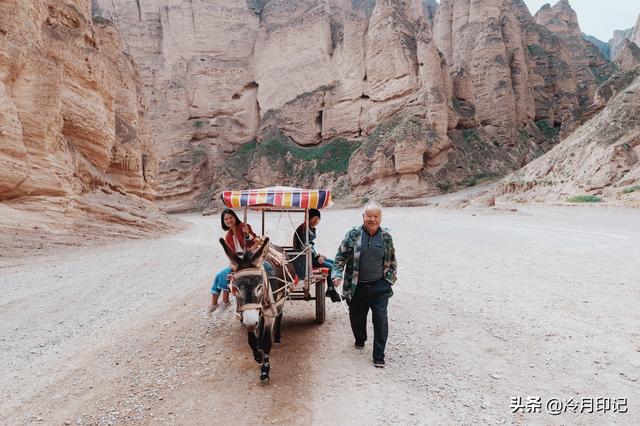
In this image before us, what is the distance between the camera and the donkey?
3427 millimetres

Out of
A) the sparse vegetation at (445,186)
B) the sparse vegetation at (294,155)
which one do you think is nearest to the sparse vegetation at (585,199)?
the sparse vegetation at (445,186)

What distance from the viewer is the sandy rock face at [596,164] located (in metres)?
22.0

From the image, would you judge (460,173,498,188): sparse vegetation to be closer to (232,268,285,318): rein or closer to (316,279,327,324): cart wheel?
(316,279,327,324): cart wheel

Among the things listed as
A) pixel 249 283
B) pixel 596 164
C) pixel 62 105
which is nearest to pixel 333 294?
pixel 249 283

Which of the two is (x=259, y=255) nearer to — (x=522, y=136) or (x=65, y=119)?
(x=65, y=119)

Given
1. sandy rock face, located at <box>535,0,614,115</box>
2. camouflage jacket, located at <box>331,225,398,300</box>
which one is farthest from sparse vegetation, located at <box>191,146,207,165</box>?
sandy rock face, located at <box>535,0,614,115</box>

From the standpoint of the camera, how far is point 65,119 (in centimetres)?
1616

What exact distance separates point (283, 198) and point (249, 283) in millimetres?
1731

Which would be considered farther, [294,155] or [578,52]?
[578,52]

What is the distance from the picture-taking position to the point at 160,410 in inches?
129

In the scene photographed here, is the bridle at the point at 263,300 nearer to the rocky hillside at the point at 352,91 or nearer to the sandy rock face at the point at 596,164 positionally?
the sandy rock face at the point at 596,164

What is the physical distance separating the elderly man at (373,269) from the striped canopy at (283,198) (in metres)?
0.97

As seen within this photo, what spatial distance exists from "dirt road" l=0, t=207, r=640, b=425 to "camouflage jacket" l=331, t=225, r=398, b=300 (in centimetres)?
93

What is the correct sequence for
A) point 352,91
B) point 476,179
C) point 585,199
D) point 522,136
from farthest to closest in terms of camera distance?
point 352,91 < point 522,136 < point 476,179 < point 585,199
